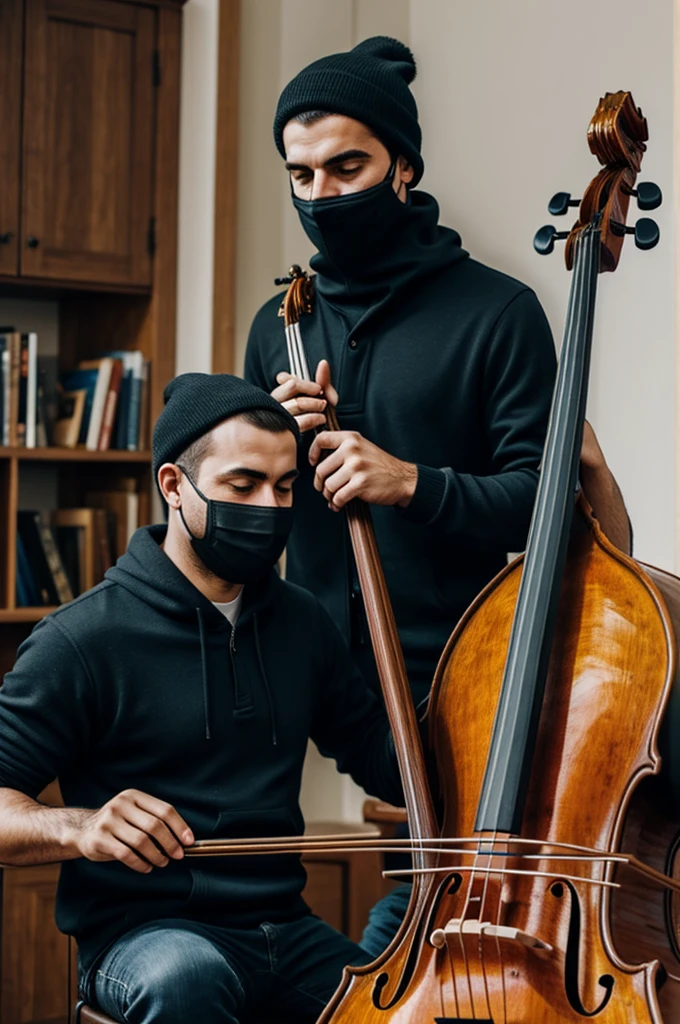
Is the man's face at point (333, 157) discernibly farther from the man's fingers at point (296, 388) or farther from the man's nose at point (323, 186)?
the man's fingers at point (296, 388)

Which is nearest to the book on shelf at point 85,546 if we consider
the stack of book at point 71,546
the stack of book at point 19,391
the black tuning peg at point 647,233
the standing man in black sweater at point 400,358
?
the stack of book at point 71,546

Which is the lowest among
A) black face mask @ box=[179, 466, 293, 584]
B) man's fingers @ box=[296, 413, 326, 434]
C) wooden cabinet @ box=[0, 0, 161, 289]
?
black face mask @ box=[179, 466, 293, 584]

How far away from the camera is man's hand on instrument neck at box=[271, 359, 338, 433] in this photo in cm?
162

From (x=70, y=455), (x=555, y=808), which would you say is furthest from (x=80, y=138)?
(x=555, y=808)

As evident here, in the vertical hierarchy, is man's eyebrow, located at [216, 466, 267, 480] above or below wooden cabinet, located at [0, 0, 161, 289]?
below

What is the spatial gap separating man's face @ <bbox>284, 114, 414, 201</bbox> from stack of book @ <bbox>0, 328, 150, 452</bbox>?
5.41ft

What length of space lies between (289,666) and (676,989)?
0.70 metres

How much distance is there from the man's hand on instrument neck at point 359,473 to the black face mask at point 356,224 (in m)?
0.31

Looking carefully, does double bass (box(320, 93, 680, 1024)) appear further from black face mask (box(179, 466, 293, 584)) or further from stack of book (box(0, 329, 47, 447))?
stack of book (box(0, 329, 47, 447))

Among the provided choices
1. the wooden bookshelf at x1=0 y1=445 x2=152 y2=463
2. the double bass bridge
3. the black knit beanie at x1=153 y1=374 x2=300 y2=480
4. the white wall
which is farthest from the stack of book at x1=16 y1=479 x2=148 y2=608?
the double bass bridge

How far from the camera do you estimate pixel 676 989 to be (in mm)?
1124

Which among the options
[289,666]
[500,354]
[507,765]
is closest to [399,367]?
[500,354]

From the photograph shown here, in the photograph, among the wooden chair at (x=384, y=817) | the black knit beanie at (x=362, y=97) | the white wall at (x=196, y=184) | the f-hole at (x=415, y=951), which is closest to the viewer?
the f-hole at (x=415, y=951)

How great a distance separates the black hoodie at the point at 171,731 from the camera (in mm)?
1484
